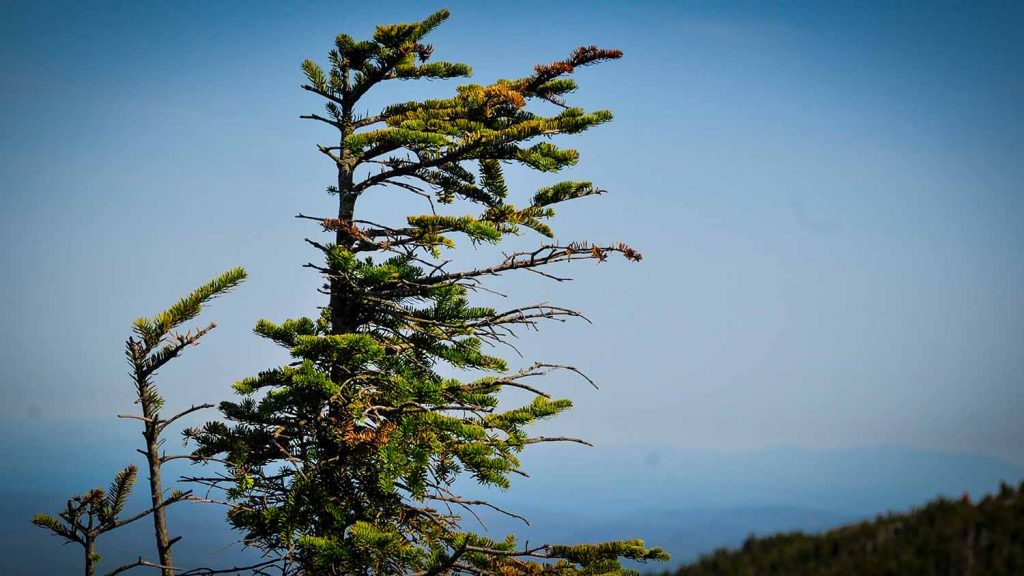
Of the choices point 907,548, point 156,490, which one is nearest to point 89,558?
point 156,490

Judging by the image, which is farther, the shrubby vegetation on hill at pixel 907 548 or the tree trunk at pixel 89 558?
the tree trunk at pixel 89 558

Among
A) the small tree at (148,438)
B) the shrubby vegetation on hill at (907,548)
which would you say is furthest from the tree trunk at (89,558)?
the shrubby vegetation on hill at (907,548)

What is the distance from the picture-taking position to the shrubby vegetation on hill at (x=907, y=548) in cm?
411

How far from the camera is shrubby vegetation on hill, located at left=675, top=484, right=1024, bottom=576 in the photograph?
411cm

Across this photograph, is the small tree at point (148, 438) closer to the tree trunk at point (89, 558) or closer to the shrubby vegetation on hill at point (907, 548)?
the tree trunk at point (89, 558)

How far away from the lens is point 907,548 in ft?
14.0

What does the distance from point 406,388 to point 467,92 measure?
3.64 metres

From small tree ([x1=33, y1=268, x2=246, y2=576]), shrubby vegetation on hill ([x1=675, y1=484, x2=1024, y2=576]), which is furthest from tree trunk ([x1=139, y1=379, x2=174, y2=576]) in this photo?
shrubby vegetation on hill ([x1=675, y1=484, x2=1024, y2=576])

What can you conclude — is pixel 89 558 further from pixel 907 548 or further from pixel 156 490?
pixel 907 548

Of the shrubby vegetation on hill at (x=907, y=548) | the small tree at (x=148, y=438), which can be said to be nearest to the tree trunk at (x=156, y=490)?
the small tree at (x=148, y=438)

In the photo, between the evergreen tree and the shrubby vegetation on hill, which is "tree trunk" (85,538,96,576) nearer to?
the evergreen tree

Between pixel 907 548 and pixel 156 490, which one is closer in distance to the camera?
pixel 907 548

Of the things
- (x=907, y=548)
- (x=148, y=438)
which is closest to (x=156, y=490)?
(x=148, y=438)

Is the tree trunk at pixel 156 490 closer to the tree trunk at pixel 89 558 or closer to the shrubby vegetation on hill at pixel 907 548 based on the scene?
the tree trunk at pixel 89 558
